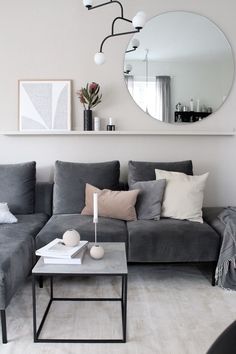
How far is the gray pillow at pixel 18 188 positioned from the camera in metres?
3.26

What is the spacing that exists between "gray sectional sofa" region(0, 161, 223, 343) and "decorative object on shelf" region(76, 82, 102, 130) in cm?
48

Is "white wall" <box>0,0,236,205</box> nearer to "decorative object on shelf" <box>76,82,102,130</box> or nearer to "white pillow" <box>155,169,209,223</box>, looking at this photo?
"decorative object on shelf" <box>76,82,102,130</box>

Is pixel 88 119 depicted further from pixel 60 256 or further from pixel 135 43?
pixel 60 256

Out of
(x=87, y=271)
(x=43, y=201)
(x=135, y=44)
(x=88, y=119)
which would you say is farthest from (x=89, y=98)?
(x=87, y=271)

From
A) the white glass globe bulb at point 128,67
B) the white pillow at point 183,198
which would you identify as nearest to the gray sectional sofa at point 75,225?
the white pillow at point 183,198

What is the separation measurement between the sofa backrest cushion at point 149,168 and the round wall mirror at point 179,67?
516mm

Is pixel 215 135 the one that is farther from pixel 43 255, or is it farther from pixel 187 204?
pixel 43 255

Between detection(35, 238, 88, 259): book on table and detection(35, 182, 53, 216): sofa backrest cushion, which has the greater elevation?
detection(35, 182, 53, 216): sofa backrest cushion

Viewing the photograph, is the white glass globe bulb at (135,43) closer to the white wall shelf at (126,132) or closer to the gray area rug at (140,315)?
the white wall shelf at (126,132)

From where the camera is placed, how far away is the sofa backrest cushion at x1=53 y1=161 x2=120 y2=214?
3.27 metres

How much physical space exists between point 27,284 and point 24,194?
0.87 metres

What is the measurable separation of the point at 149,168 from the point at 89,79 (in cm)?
111

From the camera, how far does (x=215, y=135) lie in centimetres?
371

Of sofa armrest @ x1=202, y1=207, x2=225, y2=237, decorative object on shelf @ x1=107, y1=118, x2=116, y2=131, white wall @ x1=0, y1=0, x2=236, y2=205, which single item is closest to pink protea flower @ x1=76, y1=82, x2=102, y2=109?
white wall @ x1=0, y1=0, x2=236, y2=205
